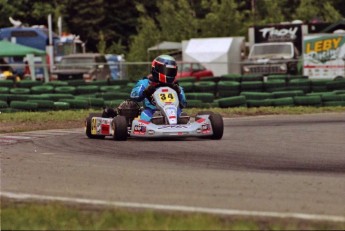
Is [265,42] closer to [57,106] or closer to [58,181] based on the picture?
[57,106]

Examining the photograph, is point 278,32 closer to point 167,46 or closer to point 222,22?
point 167,46

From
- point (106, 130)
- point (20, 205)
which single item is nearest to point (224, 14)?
point (106, 130)

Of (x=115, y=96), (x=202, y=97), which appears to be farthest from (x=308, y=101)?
(x=115, y=96)

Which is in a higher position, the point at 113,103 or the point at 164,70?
the point at 164,70

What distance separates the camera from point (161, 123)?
13.5m

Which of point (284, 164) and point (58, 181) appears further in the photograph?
point (284, 164)

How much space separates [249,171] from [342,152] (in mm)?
2678

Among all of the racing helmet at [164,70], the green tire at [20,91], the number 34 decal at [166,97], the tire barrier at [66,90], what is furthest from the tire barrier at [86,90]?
the number 34 decal at [166,97]

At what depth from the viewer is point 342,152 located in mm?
11508

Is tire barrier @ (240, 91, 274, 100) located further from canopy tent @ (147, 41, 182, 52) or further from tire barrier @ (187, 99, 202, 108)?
canopy tent @ (147, 41, 182, 52)

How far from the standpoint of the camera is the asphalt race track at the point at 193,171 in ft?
23.3

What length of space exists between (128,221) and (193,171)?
3106mm

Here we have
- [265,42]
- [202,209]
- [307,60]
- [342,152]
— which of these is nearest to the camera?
[202,209]

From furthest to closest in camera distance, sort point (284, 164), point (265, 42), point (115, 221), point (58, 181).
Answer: point (265, 42) → point (284, 164) → point (58, 181) → point (115, 221)
